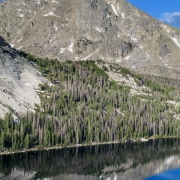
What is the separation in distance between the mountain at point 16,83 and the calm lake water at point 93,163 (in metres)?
33.5

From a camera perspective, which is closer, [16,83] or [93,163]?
[93,163]

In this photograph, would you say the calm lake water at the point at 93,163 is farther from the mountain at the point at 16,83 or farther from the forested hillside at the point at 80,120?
the mountain at the point at 16,83

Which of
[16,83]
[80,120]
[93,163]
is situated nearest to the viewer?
[93,163]

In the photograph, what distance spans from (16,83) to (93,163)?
73.8 meters

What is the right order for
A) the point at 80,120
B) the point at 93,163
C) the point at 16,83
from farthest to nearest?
the point at 16,83, the point at 80,120, the point at 93,163

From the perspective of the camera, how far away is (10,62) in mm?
185000

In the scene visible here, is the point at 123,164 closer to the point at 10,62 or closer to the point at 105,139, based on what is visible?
the point at 105,139

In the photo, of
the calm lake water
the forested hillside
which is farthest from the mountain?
the calm lake water

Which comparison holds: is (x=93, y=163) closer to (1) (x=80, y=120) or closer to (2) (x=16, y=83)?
(1) (x=80, y=120)

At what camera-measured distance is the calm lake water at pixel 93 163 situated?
97.8 meters

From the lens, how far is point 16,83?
558ft

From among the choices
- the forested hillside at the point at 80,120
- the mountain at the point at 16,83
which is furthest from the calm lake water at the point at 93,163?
the mountain at the point at 16,83

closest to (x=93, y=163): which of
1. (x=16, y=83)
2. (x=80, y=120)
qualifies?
(x=80, y=120)

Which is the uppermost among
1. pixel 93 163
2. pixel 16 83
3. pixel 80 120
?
pixel 16 83
